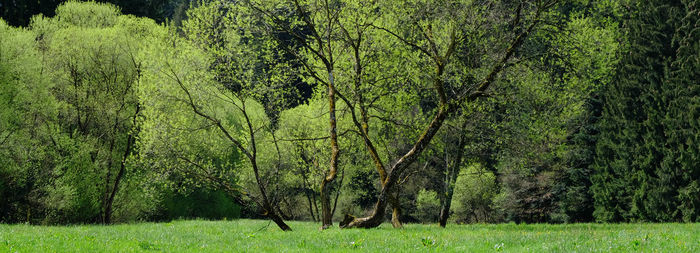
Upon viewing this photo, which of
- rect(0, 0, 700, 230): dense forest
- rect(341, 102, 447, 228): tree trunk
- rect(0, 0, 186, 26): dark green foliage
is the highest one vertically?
rect(0, 0, 186, 26): dark green foliage

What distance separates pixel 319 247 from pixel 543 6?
11.5m

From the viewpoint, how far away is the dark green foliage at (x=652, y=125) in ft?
111

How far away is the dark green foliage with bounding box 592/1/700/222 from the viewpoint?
33750mm

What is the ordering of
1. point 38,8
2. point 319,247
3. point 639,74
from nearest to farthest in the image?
1. point 319,247
2. point 639,74
3. point 38,8

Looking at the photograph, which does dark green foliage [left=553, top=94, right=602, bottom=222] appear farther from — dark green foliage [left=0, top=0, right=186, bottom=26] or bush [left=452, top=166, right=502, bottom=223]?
dark green foliage [left=0, top=0, right=186, bottom=26]

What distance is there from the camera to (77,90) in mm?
31578

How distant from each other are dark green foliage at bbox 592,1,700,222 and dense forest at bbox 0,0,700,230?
0.14 metres

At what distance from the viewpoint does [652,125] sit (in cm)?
3619

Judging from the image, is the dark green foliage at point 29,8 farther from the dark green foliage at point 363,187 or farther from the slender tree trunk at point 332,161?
the slender tree trunk at point 332,161

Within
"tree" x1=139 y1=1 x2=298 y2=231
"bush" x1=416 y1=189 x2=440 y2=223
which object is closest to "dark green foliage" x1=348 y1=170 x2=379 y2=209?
"bush" x1=416 y1=189 x2=440 y2=223

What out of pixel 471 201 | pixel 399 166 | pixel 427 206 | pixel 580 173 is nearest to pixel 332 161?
pixel 399 166

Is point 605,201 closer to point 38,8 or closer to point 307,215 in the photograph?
point 307,215

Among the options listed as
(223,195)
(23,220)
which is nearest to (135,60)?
(23,220)

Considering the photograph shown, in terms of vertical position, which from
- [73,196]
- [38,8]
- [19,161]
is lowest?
[73,196]
